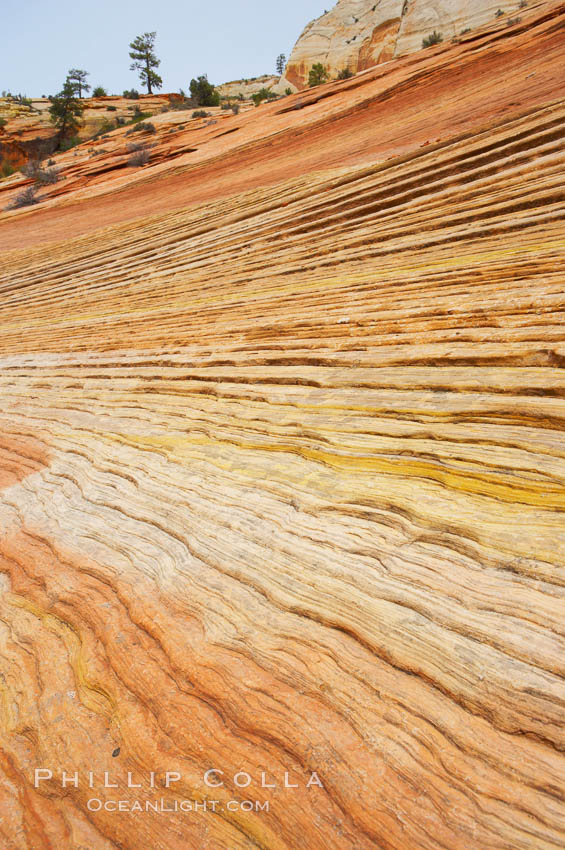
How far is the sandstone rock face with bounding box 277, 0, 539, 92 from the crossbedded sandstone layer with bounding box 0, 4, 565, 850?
763 inches

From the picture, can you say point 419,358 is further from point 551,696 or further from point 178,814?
point 178,814

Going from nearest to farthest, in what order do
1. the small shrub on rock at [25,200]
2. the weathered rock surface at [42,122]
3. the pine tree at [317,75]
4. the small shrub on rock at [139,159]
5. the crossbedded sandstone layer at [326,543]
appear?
the crossbedded sandstone layer at [326,543] → the small shrub on rock at [139,159] → the small shrub on rock at [25,200] → the pine tree at [317,75] → the weathered rock surface at [42,122]

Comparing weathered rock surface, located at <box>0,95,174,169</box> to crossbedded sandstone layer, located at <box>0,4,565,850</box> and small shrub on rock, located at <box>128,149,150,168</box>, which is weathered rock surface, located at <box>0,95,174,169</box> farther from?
crossbedded sandstone layer, located at <box>0,4,565,850</box>

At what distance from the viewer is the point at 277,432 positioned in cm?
252

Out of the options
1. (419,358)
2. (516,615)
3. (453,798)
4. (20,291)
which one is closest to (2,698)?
(453,798)

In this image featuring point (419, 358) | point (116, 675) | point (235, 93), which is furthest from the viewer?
point (235, 93)

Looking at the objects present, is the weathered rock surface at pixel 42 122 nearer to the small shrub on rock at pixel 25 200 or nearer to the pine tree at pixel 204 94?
the pine tree at pixel 204 94

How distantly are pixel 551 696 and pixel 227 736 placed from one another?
2.99 ft

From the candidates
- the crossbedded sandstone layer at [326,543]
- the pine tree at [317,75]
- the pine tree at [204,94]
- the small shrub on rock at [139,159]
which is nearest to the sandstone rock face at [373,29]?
the pine tree at [317,75]

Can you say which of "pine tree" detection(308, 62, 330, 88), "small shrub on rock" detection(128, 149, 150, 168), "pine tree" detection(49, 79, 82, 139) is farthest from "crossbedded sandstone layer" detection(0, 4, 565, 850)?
"pine tree" detection(49, 79, 82, 139)

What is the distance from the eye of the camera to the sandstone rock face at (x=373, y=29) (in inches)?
706

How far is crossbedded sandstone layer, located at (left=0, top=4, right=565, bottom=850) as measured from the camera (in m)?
1.16

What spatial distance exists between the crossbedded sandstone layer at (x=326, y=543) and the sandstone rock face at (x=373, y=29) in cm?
1939

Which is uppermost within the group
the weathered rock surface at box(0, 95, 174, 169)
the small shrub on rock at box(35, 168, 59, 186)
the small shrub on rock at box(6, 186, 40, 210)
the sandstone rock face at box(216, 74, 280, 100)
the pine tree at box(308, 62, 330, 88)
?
the sandstone rock face at box(216, 74, 280, 100)
